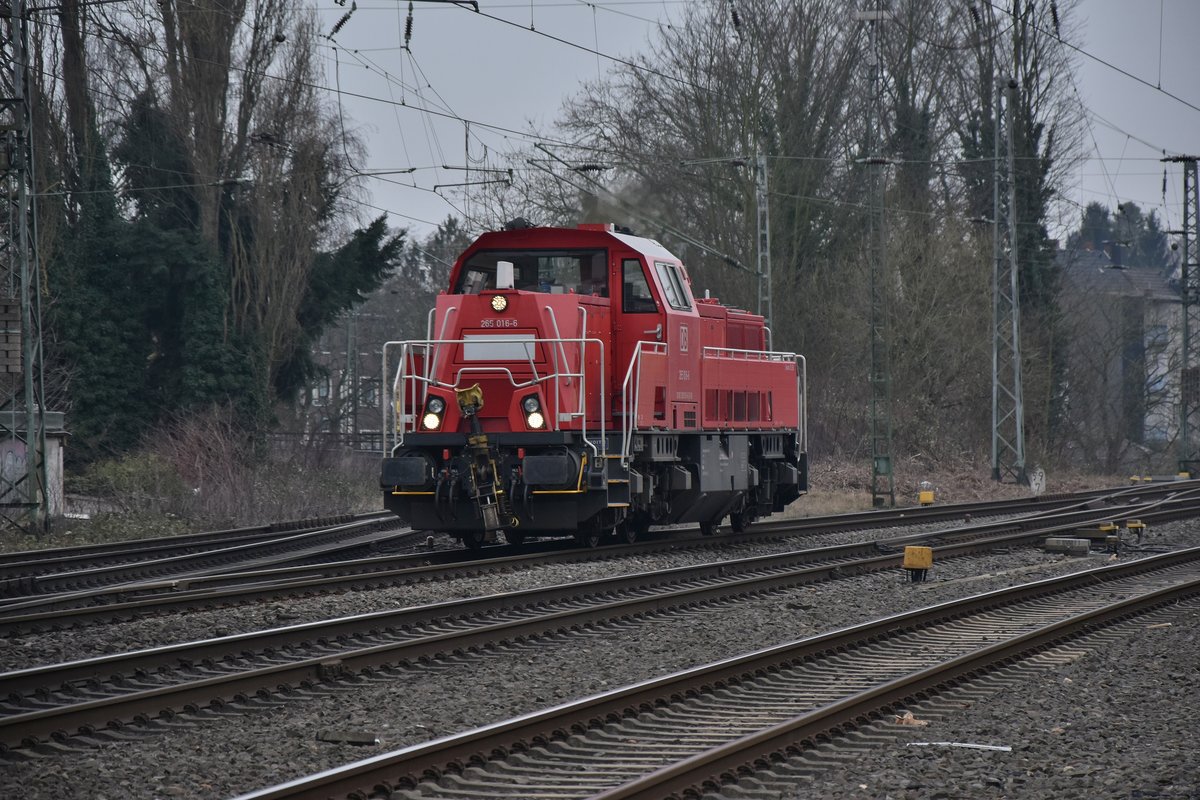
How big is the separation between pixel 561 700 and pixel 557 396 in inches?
267

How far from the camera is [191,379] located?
3212cm

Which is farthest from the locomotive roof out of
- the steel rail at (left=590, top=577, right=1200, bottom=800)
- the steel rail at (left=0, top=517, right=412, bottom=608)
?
the steel rail at (left=590, top=577, right=1200, bottom=800)

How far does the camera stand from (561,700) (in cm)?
794

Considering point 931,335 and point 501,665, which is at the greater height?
point 931,335

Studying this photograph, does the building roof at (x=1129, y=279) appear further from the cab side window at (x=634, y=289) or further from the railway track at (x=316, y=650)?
the railway track at (x=316, y=650)

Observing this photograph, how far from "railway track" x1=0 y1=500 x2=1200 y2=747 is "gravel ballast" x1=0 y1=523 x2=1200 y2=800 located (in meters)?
0.26

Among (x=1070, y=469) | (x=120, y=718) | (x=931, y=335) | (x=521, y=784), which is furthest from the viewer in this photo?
(x=1070, y=469)

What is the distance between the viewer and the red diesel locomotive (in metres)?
14.4

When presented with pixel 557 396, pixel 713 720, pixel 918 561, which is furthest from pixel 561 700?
pixel 918 561

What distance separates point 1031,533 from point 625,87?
73.2ft

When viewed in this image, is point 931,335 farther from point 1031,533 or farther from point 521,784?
point 521,784

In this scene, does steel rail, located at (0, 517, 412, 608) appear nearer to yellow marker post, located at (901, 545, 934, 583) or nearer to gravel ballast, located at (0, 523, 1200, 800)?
gravel ballast, located at (0, 523, 1200, 800)

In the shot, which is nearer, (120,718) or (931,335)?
(120,718)

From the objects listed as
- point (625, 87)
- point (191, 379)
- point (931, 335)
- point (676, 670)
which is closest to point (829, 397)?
point (931, 335)
